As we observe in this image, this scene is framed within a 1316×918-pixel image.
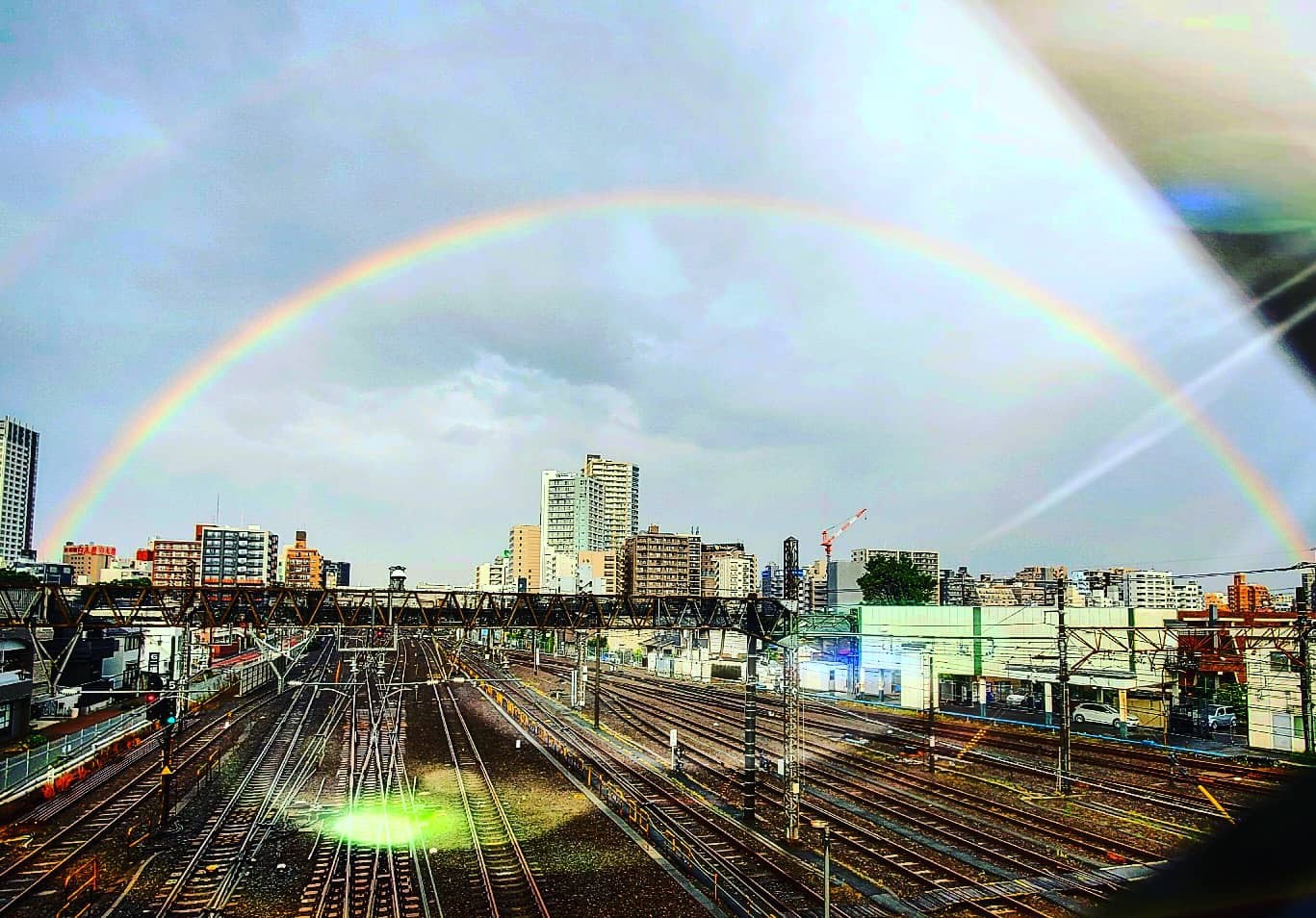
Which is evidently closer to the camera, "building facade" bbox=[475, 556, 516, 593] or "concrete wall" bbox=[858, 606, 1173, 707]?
"concrete wall" bbox=[858, 606, 1173, 707]

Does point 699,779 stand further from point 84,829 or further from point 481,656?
point 481,656

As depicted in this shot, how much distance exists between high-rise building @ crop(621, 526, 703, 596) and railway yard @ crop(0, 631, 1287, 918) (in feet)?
289

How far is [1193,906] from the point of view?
938mm

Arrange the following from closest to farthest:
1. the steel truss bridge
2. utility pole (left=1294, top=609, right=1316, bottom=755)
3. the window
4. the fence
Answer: the steel truss bridge, the fence, utility pole (left=1294, top=609, right=1316, bottom=755), the window

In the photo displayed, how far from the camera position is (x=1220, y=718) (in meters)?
35.2

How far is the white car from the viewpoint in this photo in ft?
118

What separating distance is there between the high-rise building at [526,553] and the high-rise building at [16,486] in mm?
70872

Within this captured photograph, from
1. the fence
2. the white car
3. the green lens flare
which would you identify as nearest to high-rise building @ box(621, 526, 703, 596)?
the white car

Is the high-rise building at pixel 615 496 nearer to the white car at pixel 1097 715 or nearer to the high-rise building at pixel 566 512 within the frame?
the high-rise building at pixel 566 512

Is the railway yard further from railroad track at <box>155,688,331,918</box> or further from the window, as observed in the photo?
the window

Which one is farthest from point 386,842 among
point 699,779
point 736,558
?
point 736,558

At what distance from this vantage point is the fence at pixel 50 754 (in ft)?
69.1

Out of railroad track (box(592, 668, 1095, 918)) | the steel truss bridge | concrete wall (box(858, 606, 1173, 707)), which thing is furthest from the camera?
concrete wall (box(858, 606, 1173, 707))

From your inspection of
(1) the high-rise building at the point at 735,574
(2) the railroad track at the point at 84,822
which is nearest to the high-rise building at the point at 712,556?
(1) the high-rise building at the point at 735,574
